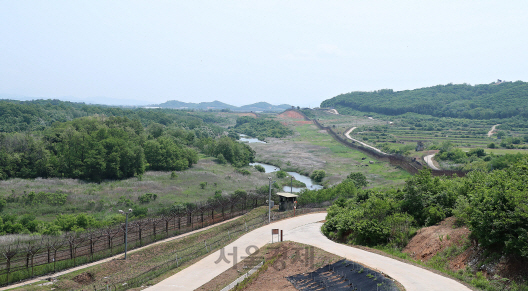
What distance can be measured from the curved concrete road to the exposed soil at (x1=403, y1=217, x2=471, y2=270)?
7.87ft

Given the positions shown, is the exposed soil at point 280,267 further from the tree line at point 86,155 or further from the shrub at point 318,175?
the shrub at point 318,175

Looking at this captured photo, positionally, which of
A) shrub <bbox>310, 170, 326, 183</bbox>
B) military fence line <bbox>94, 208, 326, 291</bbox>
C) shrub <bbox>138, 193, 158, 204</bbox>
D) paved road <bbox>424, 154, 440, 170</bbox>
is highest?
paved road <bbox>424, 154, 440, 170</bbox>

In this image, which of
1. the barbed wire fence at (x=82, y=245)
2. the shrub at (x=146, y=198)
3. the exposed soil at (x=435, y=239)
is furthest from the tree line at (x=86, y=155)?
the exposed soil at (x=435, y=239)

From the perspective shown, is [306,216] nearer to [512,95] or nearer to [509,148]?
[509,148]

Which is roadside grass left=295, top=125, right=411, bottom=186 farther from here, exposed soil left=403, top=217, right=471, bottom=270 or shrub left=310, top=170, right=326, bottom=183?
exposed soil left=403, top=217, right=471, bottom=270

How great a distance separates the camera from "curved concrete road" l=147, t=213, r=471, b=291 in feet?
56.3

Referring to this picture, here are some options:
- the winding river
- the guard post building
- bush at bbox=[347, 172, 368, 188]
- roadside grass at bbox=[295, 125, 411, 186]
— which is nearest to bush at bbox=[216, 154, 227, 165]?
the winding river

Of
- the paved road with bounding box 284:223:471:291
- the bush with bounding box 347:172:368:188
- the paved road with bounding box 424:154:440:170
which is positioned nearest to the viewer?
the paved road with bounding box 284:223:471:291

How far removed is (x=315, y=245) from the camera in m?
25.5

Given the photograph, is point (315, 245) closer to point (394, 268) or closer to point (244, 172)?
point (394, 268)

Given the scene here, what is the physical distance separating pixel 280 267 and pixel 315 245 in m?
5.02

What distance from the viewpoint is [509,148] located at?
89250mm

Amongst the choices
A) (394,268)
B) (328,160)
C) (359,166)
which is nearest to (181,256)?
(394,268)

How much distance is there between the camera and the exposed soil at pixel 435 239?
70.9 feet
